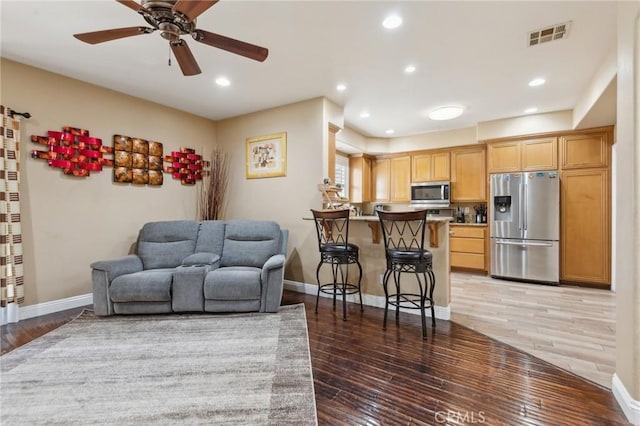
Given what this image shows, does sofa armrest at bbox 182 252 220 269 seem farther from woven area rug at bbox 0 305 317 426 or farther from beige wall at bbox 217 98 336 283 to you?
beige wall at bbox 217 98 336 283

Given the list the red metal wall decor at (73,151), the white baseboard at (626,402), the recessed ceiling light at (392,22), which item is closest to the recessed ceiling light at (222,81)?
the red metal wall decor at (73,151)

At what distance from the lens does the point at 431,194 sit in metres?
5.59

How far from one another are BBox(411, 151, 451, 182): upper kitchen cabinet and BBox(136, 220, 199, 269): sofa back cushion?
439 cm

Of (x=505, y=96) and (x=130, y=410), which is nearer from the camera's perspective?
(x=130, y=410)

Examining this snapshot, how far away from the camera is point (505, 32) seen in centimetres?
240

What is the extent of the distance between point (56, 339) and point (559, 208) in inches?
256

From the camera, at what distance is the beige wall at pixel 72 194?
9.81ft

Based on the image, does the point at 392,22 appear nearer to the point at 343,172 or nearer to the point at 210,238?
the point at 210,238

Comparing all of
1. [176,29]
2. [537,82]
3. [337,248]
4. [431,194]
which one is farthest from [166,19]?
[431,194]

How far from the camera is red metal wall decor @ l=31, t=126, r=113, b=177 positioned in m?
3.10

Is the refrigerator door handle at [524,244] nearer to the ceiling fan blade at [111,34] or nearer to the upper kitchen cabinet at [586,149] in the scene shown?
the upper kitchen cabinet at [586,149]

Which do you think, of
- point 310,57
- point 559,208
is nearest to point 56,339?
point 310,57

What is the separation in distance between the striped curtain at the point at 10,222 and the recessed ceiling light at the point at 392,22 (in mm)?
3730

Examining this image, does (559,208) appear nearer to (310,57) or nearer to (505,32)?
(505,32)
